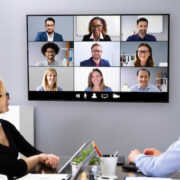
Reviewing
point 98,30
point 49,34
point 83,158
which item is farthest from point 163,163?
point 49,34

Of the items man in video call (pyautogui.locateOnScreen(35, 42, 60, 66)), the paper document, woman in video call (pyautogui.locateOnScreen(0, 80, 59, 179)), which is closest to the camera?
the paper document

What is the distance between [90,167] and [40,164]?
37 cm

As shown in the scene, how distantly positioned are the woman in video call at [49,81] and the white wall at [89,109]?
181 millimetres

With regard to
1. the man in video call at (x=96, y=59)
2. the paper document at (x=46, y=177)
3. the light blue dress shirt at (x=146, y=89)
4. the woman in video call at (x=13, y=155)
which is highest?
the man in video call at (x=96, y=59)

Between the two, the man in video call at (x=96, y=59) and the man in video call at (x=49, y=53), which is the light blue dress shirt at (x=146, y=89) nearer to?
the man in video call at (x=96, y=59)

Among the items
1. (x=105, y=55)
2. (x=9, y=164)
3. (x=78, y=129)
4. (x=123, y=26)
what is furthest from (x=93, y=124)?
(x=9, y=164)

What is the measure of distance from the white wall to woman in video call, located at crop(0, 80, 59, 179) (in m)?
1.59

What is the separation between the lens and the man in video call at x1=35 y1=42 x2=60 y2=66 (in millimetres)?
4121

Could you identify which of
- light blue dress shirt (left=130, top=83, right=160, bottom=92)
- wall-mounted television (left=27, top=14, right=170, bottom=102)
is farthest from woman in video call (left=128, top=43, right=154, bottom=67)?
light blue dress shirt (left=130, top=83, right=160, bottom=92)

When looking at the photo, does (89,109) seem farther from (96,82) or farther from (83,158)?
(83,158)

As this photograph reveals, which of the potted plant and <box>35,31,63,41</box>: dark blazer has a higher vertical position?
<box>35,31,63,41</box>: dark blazer

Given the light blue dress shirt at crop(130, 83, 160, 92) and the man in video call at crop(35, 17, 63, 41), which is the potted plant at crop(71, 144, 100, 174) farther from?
the man in video call at crop(35, 17, 63, 41)

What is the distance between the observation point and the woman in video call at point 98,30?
406 cm

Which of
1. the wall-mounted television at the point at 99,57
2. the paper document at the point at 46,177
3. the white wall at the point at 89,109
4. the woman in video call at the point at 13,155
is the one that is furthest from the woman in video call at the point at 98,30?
the paper document at the point at 46,177
